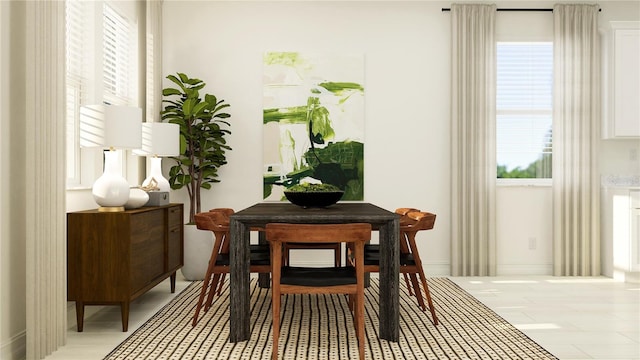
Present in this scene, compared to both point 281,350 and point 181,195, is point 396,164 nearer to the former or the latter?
point 181,195

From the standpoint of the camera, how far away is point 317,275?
3125 mm

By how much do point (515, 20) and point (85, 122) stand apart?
185 inches

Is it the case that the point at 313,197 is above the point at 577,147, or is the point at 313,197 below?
below

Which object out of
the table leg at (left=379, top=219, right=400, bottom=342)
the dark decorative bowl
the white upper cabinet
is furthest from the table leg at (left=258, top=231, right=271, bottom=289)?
the white upper cabinet

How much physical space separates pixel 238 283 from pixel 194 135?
258 centimetres

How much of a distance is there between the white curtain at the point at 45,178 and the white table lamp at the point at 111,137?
27 cm

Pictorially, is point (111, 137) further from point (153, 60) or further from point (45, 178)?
point (153, 60)

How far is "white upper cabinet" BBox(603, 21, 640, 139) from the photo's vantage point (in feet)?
18.6

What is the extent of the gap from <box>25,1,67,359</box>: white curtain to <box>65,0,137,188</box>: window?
2.70 feet

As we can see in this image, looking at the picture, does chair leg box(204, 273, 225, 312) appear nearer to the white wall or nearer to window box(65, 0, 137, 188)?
window box(65, 0, 137, 188)

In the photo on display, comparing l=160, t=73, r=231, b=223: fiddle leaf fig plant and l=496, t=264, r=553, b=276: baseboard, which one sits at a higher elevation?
l=160, t=73, r=231, b=223: fiddle leaf fig plant

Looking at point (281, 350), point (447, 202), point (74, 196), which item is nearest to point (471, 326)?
point (281, 350)

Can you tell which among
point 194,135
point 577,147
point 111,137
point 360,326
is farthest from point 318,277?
point 577,147

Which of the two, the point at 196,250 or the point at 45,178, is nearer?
the point at 45,178
